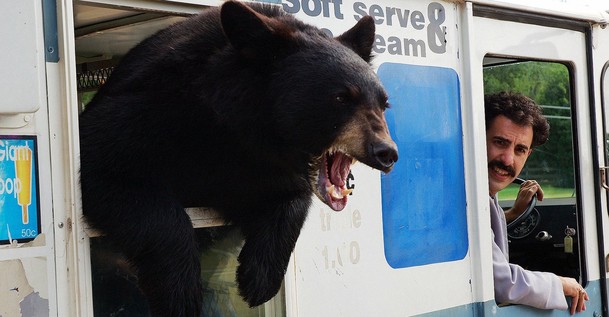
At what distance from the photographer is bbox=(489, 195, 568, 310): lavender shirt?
403cm

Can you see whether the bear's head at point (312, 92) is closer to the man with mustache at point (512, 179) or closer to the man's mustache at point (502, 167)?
the man with mustache at point (512, 179)

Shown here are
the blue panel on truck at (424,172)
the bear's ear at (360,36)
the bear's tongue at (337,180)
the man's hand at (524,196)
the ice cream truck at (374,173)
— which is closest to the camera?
the ice cream truck at (374,173)

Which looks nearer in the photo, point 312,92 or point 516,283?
point 312,92

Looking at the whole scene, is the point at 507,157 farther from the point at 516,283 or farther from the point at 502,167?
the point at 516,283

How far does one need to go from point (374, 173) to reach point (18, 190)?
1401 mm

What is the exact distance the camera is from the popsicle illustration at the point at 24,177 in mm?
2498

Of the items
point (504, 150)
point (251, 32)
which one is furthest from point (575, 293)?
point (251, 32)

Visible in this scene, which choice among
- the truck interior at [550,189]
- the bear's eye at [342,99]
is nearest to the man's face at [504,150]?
the truck interior at [550,189]

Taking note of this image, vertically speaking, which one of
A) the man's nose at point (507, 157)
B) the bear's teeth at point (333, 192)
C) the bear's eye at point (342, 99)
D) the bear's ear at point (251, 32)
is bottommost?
the bear's teeth at point (333, 192)

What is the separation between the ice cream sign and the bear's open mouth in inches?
31.3

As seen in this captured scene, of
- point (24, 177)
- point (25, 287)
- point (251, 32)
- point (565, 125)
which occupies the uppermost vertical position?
point (251, 32)

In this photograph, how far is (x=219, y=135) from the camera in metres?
2.79

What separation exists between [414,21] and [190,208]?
1244 millimetres

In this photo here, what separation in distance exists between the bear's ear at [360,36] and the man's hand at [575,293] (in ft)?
5.75
